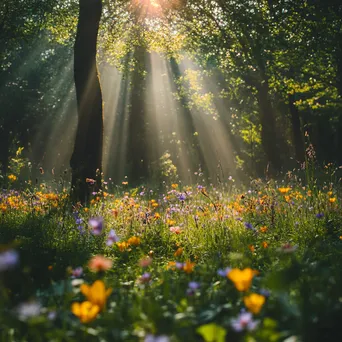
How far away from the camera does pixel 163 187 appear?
44.8ft

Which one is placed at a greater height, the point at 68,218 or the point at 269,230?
the point at 68,218

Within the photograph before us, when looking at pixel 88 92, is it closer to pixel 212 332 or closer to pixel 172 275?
pixel 172 275

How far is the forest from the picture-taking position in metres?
2.16

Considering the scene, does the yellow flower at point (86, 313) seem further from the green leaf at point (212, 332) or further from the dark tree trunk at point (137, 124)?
the dark tree trunk at point (137, 124)

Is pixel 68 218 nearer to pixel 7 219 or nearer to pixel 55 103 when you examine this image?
pixel 7 219

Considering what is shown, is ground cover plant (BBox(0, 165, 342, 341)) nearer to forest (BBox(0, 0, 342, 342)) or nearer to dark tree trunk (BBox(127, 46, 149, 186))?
forest (BBox(0, 0, 342, 342))

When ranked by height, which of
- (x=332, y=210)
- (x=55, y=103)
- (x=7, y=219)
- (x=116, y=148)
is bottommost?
(x=332, y=210)

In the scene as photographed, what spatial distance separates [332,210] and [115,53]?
11.8 m

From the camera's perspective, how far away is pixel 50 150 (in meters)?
30.9

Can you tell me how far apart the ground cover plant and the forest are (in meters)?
0.02

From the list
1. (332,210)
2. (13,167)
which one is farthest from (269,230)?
(13,167)

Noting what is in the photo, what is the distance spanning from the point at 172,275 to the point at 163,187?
10095mm

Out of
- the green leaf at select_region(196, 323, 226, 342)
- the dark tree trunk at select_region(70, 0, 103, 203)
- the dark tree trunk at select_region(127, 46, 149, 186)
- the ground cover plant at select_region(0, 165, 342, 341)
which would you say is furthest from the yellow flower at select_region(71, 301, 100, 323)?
the dark tree trunk at select_region(127, 46, 149, 186)

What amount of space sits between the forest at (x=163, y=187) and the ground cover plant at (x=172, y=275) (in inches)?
0.7
